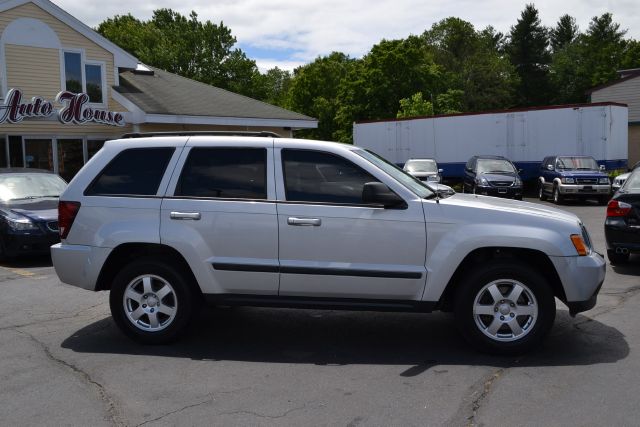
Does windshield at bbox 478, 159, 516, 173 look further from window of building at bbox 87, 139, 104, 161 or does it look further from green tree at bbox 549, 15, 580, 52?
green tree at bbox 549, 15, 580, 52

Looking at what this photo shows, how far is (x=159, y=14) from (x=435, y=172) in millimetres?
48463

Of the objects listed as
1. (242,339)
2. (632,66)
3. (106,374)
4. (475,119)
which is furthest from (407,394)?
(632,66)

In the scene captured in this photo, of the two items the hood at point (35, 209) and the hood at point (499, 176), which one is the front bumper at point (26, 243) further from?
the hood at point (499, 176)

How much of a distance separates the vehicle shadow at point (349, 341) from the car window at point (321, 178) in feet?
4.40

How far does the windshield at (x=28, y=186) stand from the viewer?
1159cm

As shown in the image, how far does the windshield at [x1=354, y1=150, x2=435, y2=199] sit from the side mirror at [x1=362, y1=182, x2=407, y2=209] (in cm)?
25

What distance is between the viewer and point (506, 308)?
17.3 ft

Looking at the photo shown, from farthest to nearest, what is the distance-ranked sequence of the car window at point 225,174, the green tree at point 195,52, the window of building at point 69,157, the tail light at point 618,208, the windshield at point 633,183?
the green tree at point 195,52 → the window of building at point 69,157 → the windshield at point 633,183 → the tail light at point 618,208 → the car window at point 225,174

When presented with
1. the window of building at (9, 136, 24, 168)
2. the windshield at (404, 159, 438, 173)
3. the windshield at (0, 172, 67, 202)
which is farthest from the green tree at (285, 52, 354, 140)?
the windshield at (0, 172, 67, 202)

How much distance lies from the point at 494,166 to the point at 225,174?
58.7 feet

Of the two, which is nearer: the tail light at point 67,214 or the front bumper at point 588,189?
the tail light at point 67,214

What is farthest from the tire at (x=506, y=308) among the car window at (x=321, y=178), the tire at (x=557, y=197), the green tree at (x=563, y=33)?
the green tree at (x=563, y=33)

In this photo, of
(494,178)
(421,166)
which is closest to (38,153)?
(421,166)

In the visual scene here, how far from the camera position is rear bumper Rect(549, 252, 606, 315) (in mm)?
5199
